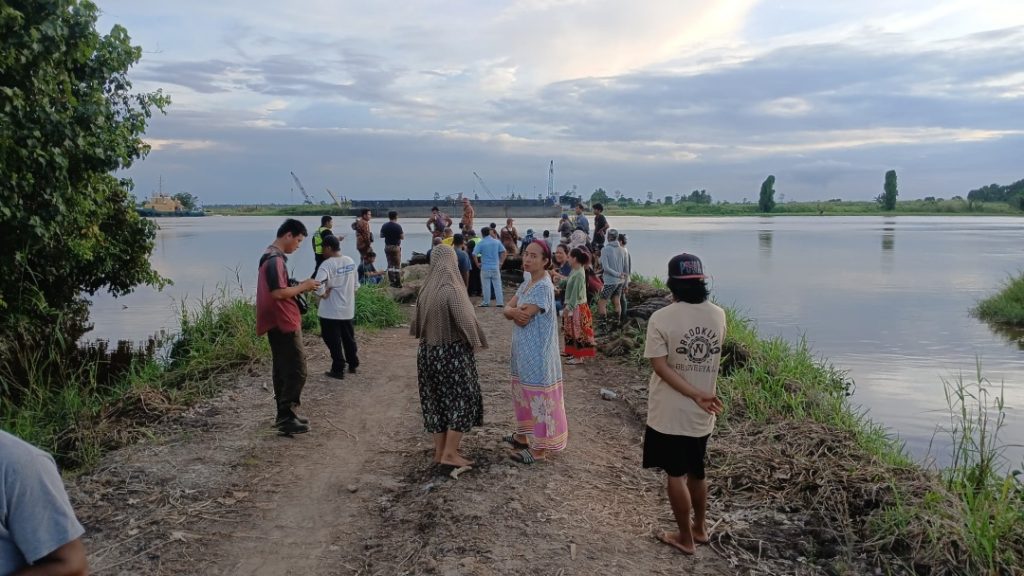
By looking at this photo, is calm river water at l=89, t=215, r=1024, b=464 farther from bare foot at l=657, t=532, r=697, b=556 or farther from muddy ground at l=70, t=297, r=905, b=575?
bare foot at l=657, t=532, r=697, b=556

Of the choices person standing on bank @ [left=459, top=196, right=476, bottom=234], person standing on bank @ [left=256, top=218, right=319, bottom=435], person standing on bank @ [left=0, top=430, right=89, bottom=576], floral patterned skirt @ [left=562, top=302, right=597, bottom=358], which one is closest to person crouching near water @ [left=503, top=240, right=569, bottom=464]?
person standing on bank @ [left=256, top=218, right=319, bottom=435]

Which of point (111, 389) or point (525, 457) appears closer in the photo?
point (525, 457)

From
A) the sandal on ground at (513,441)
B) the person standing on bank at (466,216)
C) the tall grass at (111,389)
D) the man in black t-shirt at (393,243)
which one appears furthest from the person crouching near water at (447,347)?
the person standing on bank at (466,216)

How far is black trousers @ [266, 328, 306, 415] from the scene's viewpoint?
19.1 ft

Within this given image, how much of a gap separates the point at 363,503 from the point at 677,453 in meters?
2.24

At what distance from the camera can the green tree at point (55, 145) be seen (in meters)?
7.86

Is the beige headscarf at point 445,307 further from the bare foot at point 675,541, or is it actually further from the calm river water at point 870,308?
the calm river water at point 870,308

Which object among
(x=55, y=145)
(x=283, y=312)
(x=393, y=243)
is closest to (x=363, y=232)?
(x=393, y=243)

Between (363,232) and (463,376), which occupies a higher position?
(363,232)

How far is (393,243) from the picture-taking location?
1577 cm

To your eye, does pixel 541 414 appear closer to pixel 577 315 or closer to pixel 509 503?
pixel 509 503

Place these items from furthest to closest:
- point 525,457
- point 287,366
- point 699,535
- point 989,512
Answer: point 287,366 → point 525,457 → point 699,535 → point 989,512

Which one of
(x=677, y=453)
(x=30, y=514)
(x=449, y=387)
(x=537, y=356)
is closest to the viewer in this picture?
(x=30, y=514)

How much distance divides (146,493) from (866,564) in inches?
182
